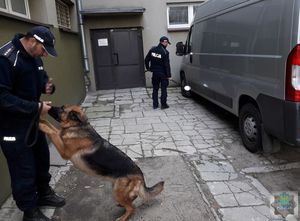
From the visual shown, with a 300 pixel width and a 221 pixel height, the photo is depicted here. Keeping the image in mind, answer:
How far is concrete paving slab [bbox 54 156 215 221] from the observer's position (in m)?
3.43

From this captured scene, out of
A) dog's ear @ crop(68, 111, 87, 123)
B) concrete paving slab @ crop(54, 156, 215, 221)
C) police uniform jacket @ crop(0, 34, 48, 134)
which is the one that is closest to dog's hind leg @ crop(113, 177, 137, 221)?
concrete paving slab @ crop(54, 156, 215, 221)

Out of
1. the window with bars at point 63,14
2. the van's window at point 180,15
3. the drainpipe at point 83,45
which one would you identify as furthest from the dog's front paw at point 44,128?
the van's window at point 180,15

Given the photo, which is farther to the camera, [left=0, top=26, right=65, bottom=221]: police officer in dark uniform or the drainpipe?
the drainpipe

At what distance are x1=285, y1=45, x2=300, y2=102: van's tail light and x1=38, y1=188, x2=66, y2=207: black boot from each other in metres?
2.91

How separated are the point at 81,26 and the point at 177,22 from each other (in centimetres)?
348

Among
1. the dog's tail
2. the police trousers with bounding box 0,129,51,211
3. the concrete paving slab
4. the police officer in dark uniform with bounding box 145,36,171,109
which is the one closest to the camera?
the police trousers with bounding box 0,129,51,211

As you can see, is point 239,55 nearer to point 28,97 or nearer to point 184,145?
point 184,145

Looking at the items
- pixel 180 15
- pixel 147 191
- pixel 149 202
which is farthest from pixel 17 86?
pixel 180 15

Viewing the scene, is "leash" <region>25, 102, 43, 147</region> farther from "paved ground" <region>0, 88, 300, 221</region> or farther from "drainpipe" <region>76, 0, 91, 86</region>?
"drainpipe" <region>76, 0, 91, 86</region>

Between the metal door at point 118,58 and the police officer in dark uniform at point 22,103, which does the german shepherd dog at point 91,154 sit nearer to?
the police officer in dark uniform at point 22,103

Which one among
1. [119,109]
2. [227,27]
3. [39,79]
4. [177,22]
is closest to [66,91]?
[119,109]

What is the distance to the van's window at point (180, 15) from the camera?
11.5m

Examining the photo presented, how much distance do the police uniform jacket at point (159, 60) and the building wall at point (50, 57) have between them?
2093 mm

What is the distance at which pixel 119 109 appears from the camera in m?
8.58
